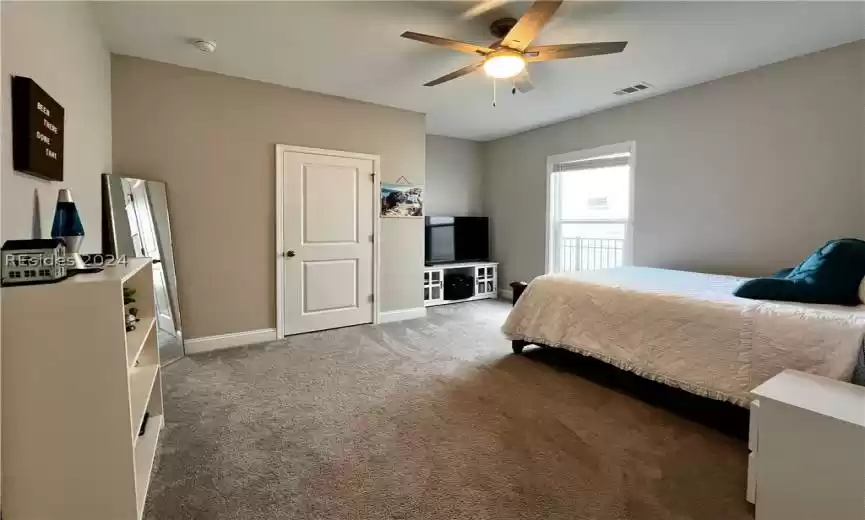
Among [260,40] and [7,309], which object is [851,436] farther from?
[260,40]

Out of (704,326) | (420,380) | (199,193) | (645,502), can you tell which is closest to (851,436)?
(645,502)

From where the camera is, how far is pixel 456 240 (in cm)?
584

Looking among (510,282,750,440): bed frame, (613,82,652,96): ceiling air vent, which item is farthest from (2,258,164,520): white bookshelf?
(613,82,652,96): ceiling air vent

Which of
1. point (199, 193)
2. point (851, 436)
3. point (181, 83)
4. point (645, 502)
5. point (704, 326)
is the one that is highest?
point (181, 83)

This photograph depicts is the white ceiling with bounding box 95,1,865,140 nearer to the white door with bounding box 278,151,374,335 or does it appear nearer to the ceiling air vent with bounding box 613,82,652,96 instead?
the ceiling air vent with bounding box 613,82,652,96

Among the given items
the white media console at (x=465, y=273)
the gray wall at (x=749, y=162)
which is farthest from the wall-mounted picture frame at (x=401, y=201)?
the gray wall at (x=749, y=162)

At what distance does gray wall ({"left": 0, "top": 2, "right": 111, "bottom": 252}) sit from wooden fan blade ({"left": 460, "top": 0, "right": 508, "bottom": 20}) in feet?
6.88

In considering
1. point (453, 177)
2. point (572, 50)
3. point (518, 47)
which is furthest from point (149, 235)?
point (453, 177)

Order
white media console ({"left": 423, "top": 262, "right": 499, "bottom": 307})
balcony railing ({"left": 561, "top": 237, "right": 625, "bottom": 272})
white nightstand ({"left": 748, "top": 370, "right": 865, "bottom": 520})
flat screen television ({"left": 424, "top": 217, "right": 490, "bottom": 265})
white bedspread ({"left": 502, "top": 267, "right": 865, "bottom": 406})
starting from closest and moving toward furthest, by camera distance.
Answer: white nightstand ({"left": 748, "top": 370, "right": 865, "bottom": 520}), white bedspread ({"left": 502, "top": 267, "right": 865, "bottom": 406}), balcony railing ({"left": 561, "top": 237, "right": 625, "bottom": 272}), white media console ({"left": 423, "top": 262, "right": 499, "bottom": 307}), flat screen television ({"left": 424, "top": 217, "right": 490, "bottom": 265})

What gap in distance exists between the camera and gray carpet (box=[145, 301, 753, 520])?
5.33 ft

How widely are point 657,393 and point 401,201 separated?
3.15m

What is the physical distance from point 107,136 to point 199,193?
72 centimetres

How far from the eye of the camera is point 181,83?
11.0 ft

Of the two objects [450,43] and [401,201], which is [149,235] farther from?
[450,43]
